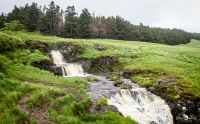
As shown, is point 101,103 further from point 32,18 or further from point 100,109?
point 32,18

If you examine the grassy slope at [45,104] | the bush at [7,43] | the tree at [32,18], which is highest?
the tree at [32,18]

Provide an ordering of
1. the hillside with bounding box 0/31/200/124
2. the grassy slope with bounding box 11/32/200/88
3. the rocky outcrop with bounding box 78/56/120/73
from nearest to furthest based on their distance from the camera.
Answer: the hillside with bounding box 0/31/200/124
the grassy slope with bounding box 11/32/200/88
the rocky outcrop with bounding box 78/56/120/73

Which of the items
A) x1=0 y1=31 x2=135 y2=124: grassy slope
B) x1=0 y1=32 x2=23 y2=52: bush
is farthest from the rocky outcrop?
x1=0 y1=31 x2=135 y2=124: grassy slope

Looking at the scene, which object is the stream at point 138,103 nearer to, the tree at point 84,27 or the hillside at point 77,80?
the hillside at point 77,80

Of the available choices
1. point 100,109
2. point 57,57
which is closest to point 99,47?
point 57,57

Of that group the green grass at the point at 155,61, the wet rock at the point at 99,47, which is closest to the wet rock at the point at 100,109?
the green grass at the point at 155,61

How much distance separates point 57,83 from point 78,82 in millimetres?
2312

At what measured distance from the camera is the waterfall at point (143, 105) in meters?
27.4

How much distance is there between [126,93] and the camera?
3105 cm

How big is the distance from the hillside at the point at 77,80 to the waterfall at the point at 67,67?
4.86 ft

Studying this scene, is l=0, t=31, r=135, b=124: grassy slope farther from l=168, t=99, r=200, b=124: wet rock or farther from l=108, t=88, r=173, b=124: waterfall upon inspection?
l=168, t=99, r=200, b=124: wet rock

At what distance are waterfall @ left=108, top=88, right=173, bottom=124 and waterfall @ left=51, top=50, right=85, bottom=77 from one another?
46.5 feet

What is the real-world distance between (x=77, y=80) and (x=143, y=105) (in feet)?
24.3

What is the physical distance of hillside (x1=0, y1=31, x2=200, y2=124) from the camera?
66.8 feet
